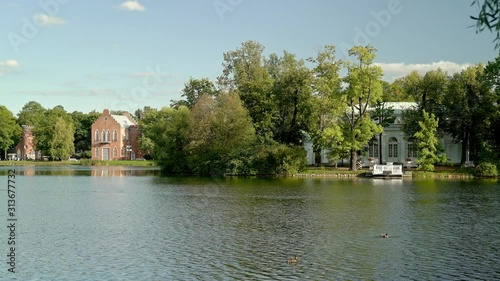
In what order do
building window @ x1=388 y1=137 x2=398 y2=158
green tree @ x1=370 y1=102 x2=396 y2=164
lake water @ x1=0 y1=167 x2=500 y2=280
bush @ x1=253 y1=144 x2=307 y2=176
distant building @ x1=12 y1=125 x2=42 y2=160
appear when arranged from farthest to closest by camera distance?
distant building @ x1=12 y1=125 x2=42 y2=160, building window @ x1=388 y1=137 x2=398 y2=158, green tree @ x1=370 y1=102 x2=396 y2=164, bush @ x1=253 y1=144 x2=307 y2=176, lake water @ x1=0 y1=167 x2=500 y2=280

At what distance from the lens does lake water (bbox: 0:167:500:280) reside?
1700cm

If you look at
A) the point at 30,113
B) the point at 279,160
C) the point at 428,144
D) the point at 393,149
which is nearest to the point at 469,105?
the point at 428,144

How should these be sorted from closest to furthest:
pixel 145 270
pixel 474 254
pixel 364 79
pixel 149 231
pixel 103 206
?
pixel 145 270 → pixel 474 254 → pixel 149 231 → pixel 103 206 → pixel 364 79

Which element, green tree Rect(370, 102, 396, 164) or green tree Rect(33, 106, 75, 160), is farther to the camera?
green tree Rect(33, 106, 75, 160)

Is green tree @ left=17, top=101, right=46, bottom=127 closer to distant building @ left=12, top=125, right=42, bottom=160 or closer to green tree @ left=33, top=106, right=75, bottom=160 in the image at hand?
distant building @ left=12, top=125, right=42, bottom=160

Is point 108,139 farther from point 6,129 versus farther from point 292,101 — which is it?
point 292,101

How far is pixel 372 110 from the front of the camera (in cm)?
6944

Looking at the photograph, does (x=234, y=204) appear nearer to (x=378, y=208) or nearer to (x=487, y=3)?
(x=378, y=208)

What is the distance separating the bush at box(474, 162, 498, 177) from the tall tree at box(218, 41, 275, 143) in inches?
872

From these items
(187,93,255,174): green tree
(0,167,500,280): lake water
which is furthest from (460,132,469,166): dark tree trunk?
(0,167,500,280): lake water

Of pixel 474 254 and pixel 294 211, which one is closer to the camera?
pixel 474 254

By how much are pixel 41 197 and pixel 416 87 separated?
44974mm

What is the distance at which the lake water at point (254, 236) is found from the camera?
55.8 ft

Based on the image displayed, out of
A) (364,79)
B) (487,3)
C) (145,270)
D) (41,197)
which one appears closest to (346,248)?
(145,270)
